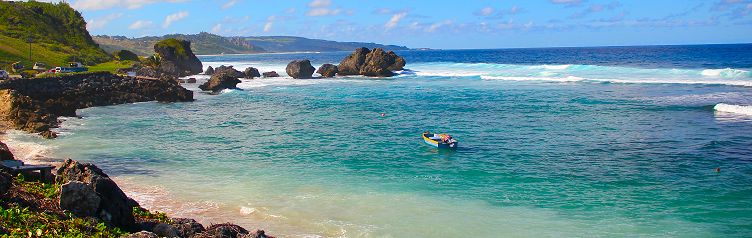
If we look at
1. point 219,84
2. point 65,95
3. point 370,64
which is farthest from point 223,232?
point 370,64

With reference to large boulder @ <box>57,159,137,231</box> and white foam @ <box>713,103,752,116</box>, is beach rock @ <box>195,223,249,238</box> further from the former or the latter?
white foam @ <box>713,103,752,116</box>

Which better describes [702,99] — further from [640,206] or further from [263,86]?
[263,86]

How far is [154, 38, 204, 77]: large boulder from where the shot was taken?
9662 cm

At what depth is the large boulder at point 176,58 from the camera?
317ft

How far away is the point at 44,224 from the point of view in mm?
11648

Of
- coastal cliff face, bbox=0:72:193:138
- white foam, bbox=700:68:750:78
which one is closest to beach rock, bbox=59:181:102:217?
coastal cliff face, bbox=0:72:193:138

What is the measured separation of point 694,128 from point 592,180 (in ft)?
53.3

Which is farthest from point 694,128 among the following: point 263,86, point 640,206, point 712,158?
point 263,86

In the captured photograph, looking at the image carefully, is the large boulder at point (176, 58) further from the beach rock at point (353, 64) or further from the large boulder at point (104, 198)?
the large boulder at point (104, 198)

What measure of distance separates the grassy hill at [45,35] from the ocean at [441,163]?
33.0 m

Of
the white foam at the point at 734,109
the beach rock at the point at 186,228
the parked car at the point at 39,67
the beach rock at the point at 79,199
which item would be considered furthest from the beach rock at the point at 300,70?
the beach rock at the point at 79,199

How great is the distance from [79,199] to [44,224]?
1.12 meters

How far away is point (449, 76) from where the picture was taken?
99.7 metres

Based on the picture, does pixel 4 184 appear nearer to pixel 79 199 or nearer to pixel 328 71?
pixel 79 199
